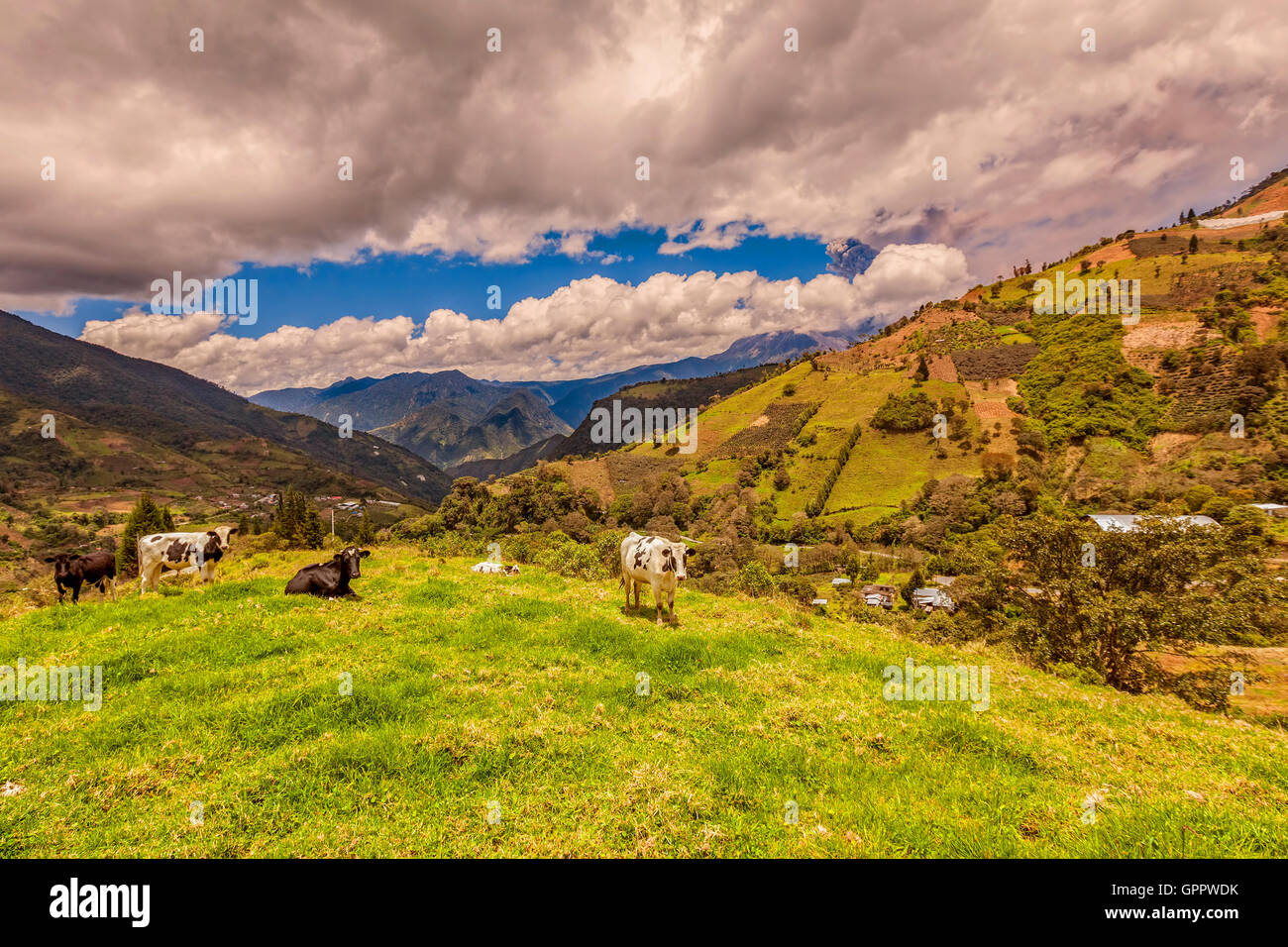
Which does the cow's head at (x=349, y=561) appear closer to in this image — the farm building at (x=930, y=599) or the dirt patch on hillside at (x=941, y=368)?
the farm building at (x=930, y=599)

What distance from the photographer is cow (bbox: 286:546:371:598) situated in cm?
1557

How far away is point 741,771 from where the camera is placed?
6988mm

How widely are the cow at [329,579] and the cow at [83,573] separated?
240 inches

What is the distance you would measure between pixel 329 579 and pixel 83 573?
827 cm

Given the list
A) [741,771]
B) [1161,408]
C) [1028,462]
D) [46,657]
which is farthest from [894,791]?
[1161,408]

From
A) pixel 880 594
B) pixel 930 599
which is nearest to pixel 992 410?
pixel 880 594

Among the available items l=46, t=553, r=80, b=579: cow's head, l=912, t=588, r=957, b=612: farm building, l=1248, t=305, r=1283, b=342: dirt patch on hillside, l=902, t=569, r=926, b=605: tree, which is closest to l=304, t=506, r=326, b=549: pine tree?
l=46, t=553, r=80, b=579: cow's head

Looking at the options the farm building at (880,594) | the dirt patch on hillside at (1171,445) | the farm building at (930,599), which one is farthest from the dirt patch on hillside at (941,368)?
the farm building at (930,599)

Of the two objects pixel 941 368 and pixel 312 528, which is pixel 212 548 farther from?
pixel 941 368

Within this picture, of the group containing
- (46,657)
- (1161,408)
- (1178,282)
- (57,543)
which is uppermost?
(1178,282)

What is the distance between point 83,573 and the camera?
15.8m

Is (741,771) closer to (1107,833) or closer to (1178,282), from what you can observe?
(1107,833)

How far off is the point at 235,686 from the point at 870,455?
16071 centimetres

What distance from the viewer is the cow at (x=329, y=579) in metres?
15.6
